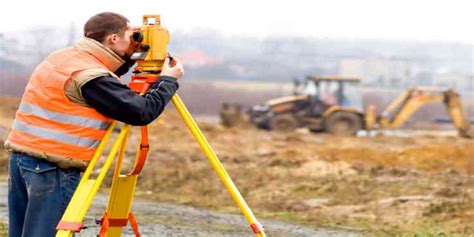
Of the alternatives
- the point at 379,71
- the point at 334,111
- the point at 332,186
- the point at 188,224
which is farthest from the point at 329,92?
the point at 379,71

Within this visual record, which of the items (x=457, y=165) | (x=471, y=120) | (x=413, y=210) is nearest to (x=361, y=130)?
(x=471, y=120)

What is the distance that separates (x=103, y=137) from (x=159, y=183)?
448 inches

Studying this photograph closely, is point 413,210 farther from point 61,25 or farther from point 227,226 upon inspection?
point 61,25

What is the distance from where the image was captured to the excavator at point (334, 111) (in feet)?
122

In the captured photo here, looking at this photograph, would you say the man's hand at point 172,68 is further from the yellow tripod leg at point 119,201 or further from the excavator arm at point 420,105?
the excavator arm at point 420,105

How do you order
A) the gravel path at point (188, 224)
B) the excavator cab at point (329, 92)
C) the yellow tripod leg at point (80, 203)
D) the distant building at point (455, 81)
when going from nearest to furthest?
the yellow tripod leg at point (80, 203) → the gravel path at point (188, 224) → the excavator cab at point (329, 92) → the distant building at point (455, 81)

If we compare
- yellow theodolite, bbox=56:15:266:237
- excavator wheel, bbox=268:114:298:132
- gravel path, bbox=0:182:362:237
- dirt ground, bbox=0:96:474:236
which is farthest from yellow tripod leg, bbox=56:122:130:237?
excavator wheel, bbox=268:114:298:132

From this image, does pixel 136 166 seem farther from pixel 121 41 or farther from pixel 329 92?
pixel 329 92

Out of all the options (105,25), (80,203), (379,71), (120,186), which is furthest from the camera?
(379,71)

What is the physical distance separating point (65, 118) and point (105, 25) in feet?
1.64

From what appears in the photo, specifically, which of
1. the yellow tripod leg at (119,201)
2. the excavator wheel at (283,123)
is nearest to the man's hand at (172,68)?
the yellow tripod leg at (119,201)

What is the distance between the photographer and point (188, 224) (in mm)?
11617

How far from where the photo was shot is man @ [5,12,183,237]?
5465mm

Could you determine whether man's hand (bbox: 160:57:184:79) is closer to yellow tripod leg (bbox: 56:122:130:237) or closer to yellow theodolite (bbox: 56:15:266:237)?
yellow theodolite (bbox: 56:15:266:237)
